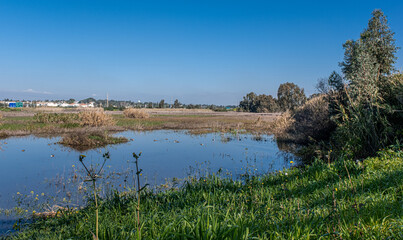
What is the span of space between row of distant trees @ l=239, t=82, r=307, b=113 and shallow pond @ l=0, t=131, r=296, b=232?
5952cm

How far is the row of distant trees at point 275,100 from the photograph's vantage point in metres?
77.9

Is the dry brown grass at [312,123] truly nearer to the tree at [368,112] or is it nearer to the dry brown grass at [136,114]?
the tree at [368,112]

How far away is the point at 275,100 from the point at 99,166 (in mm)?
84032

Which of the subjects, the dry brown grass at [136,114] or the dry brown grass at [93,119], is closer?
the dry brown grass at [93,119]

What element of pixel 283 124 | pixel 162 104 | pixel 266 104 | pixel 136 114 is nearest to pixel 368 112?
pixel 283 124

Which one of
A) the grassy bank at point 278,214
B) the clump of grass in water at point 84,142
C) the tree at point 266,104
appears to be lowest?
the clump of grass in water at point 84,142

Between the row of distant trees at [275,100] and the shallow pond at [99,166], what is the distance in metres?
59.5

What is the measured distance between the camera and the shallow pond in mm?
8133

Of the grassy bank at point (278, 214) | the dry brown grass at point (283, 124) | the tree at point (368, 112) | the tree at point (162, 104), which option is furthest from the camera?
the tree at point (162, 104)

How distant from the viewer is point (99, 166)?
38.1ft

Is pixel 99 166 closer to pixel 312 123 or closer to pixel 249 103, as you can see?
pixel 312 123

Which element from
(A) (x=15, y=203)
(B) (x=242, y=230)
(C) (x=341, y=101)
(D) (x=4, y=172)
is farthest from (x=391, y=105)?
(D) (x=4, y=172)

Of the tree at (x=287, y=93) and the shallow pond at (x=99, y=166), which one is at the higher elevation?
the tree at (x=287, y=93)

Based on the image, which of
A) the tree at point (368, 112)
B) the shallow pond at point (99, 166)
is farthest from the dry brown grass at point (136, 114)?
the tree at point (368, 112)
